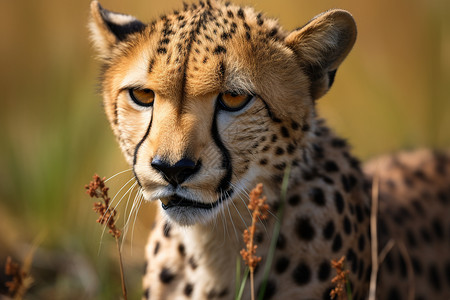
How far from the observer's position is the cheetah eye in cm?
194

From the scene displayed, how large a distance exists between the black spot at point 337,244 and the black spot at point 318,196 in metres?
0.13

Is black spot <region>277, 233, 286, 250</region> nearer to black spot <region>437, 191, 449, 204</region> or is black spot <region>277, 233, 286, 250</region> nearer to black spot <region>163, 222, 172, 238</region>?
black spot <region>163, 222, 172, 238</region>

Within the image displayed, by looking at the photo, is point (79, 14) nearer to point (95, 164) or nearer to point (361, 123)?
point (95, 164)

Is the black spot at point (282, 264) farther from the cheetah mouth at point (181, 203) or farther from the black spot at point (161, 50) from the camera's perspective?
the black spot at point (161, 50)

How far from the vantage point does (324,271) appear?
85.2 inches

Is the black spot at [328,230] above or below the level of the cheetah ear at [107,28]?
below

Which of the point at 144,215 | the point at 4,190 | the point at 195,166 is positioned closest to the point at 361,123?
the point at 144,215

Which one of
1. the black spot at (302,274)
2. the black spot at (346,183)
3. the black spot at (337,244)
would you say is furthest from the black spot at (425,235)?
the black spot at (302,274)

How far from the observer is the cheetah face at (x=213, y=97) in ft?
6.04

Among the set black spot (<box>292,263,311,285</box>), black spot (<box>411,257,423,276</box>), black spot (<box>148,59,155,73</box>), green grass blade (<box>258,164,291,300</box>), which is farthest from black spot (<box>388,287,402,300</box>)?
black spot (<box>148,59,155,73</box>)

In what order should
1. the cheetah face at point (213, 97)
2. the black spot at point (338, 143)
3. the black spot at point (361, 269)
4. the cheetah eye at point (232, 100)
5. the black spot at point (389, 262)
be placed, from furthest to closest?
the black spot at point (389, 262) → the black spot at point (338, 143) → the black spot at point (361, 269) → the cheetah eye at point (232, 100) → the cheetah face at point (213, 97)

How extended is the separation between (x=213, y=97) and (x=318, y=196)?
0.57m

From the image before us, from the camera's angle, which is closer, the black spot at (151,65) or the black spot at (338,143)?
the black spot at (151,65)

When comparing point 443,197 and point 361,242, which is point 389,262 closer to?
point 361,242
